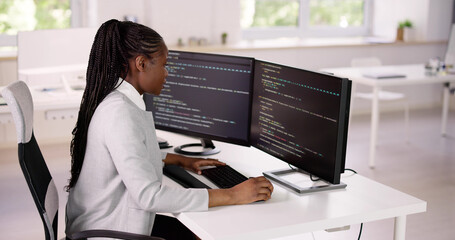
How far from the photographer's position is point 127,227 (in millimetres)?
1886

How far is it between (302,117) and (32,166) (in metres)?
0.87

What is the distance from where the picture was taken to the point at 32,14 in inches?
217

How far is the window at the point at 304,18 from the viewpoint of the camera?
657 centimetres

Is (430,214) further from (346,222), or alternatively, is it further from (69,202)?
(69,202)

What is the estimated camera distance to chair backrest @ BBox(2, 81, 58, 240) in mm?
1858

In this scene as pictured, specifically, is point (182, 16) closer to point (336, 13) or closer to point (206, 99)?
point (336, 13)

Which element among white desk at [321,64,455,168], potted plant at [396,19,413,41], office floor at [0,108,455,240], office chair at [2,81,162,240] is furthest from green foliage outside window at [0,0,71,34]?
office chair at [2,81,162,240]

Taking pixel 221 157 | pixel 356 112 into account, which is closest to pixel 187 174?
pixel 221 157

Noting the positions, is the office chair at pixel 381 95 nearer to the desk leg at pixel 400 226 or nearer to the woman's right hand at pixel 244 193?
the desk leg at pixel 400 226

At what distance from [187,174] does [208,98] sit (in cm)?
38

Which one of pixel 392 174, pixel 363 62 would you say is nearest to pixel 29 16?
pixel 363 62

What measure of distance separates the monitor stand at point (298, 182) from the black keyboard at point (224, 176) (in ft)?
0.37

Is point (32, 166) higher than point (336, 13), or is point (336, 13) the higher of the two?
point (336, 13)

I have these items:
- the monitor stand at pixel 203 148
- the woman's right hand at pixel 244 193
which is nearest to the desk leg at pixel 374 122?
the monitor stand at pixel 203 148
